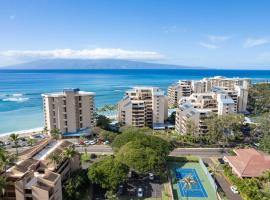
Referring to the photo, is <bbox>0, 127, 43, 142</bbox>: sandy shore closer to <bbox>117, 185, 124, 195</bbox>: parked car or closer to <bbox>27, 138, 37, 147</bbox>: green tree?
<bbox>27, 138, 37, 147</bbox>: green tree

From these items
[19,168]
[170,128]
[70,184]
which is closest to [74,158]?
[70,184]

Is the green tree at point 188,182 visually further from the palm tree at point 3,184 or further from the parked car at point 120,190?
the palm tree at point 3,184

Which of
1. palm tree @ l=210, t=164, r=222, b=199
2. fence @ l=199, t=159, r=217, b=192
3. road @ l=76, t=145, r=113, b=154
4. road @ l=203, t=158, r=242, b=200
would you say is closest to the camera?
road @ l=203, t=158, r=242, b=200

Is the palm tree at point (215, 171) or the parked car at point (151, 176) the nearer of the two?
the parked car at point (151, 176)

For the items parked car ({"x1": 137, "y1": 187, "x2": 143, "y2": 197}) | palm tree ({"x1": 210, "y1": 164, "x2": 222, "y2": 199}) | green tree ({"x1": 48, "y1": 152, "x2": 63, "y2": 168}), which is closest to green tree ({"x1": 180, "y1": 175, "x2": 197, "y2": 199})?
palm tree ({"x1": 210, "y1": 164, "x2": 222, "y2": 199})

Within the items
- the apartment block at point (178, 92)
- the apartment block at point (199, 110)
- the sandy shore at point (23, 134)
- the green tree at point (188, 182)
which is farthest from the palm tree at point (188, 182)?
the apartment block at point (178, 92)
